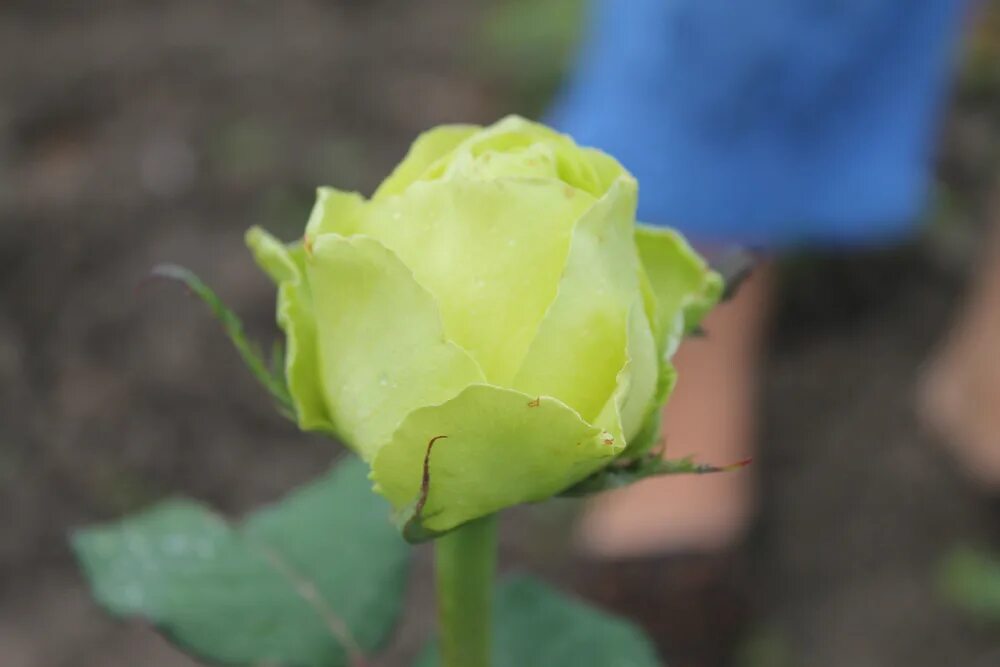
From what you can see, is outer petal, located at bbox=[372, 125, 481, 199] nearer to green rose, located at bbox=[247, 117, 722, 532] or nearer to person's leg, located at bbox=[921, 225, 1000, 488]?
green rose, located at bbox=[247, 117, 722, 532]

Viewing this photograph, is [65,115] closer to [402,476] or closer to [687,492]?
[687,492]

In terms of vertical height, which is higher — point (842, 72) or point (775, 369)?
point (842, 72)

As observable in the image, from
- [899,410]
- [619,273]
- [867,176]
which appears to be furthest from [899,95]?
[619,273]

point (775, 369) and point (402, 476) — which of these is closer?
point (402, 476)

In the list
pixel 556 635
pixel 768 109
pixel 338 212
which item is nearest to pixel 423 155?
pixel 338 212

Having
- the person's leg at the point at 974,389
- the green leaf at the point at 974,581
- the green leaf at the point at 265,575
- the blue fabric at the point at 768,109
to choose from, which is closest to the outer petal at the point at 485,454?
the green leaf at the point at 265,575

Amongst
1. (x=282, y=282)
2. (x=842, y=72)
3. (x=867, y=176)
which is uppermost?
(x=282, y=282)
